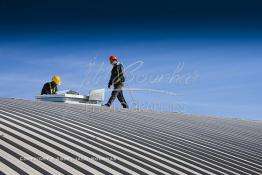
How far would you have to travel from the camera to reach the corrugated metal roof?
6.59 meters

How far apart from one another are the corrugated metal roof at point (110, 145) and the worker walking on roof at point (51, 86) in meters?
4.74

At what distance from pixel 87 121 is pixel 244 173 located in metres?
3.85

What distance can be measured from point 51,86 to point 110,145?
9.58 metres

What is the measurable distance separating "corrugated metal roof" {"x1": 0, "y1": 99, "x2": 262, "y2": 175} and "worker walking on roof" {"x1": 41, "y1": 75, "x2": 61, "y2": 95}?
474 cm

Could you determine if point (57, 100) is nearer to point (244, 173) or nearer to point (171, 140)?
point (171, 140)

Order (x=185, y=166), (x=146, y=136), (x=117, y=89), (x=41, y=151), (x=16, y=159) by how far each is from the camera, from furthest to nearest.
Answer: (x=117, y=89), (x=146, y=136), (x=185, y=166), (x=41, y=151), (x=16, y=159)

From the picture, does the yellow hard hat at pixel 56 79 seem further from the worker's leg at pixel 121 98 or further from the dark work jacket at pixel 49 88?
the worker's leg at pixel 121 98

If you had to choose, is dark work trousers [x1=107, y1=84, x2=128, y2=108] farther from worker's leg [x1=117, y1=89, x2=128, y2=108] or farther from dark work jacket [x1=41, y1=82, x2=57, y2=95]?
dark work jacket [x1=41, y1=82, x2=57, y2=95]

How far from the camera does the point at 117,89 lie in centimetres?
1609

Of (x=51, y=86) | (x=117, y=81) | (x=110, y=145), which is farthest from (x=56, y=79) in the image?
(x=110, y=145)

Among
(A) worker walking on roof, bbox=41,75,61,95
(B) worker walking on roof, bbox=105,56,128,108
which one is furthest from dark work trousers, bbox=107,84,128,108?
(A) worker walking on roof, bbox=41,75,61,95

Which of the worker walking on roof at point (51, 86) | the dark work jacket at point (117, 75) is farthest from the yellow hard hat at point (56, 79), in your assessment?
the dark work jacket at point (117, 75)

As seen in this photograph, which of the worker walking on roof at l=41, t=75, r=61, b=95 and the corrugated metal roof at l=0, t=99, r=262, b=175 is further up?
the worker walking on roof at l=41, t=75, r=61, b=95

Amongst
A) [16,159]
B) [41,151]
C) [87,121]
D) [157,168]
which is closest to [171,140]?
[87,121]
